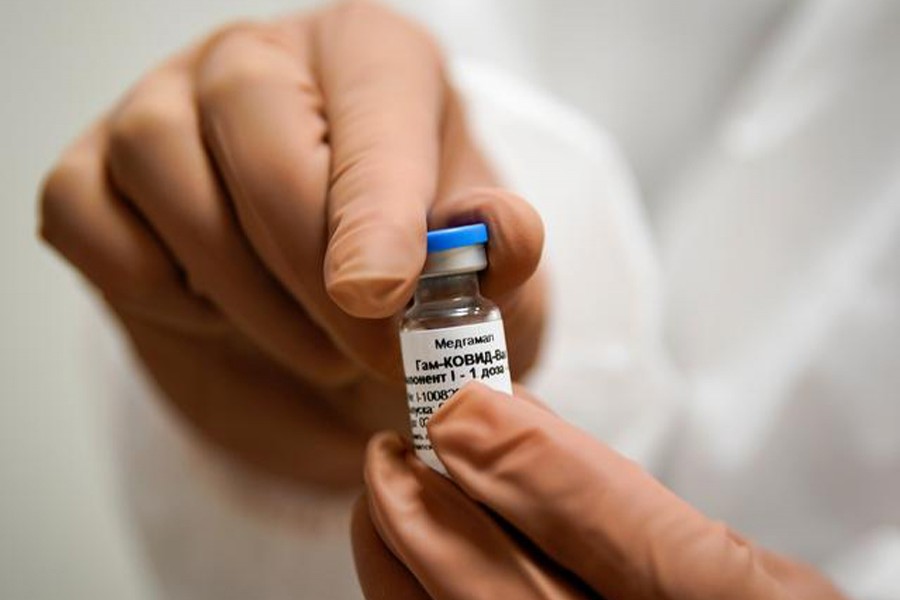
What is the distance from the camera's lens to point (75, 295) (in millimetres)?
882

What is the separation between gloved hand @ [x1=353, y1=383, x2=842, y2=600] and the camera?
0.35m

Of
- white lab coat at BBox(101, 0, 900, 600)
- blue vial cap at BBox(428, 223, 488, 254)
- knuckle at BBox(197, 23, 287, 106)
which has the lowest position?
white lab coat at BBox(101, 0, 900, 600)

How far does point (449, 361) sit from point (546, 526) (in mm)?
81

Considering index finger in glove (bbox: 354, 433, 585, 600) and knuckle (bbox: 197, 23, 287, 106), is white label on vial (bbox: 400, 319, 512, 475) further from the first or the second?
knuckle (bbox: 197, 23, 287, 106)

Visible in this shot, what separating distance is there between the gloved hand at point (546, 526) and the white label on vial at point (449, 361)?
0.01 metres

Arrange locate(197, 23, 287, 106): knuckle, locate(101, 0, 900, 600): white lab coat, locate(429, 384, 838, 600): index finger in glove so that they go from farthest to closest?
locate(101, 0, 900, 600): white lab coat
locate(197, 23, 287, 106): knuckle
locate(429, 384, 838, 600): index finger in glove

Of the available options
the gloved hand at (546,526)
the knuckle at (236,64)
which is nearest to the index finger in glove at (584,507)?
the gloved hand at (546,526)

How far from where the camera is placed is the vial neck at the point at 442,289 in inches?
15.5

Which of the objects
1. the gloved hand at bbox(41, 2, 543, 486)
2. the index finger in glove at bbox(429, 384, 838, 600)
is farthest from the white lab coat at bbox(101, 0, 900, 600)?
the index finger in glove at bbox(429, 384, 838, 600)

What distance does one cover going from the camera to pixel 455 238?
0.37 meters

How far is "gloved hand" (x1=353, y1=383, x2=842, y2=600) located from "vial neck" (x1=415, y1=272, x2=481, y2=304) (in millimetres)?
52

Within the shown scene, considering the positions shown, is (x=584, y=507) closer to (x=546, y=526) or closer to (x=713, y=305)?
(x=546, y=526)

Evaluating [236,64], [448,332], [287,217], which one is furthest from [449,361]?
[236,64]

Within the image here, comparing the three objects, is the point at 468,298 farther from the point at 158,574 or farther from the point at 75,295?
the point at 75,295
